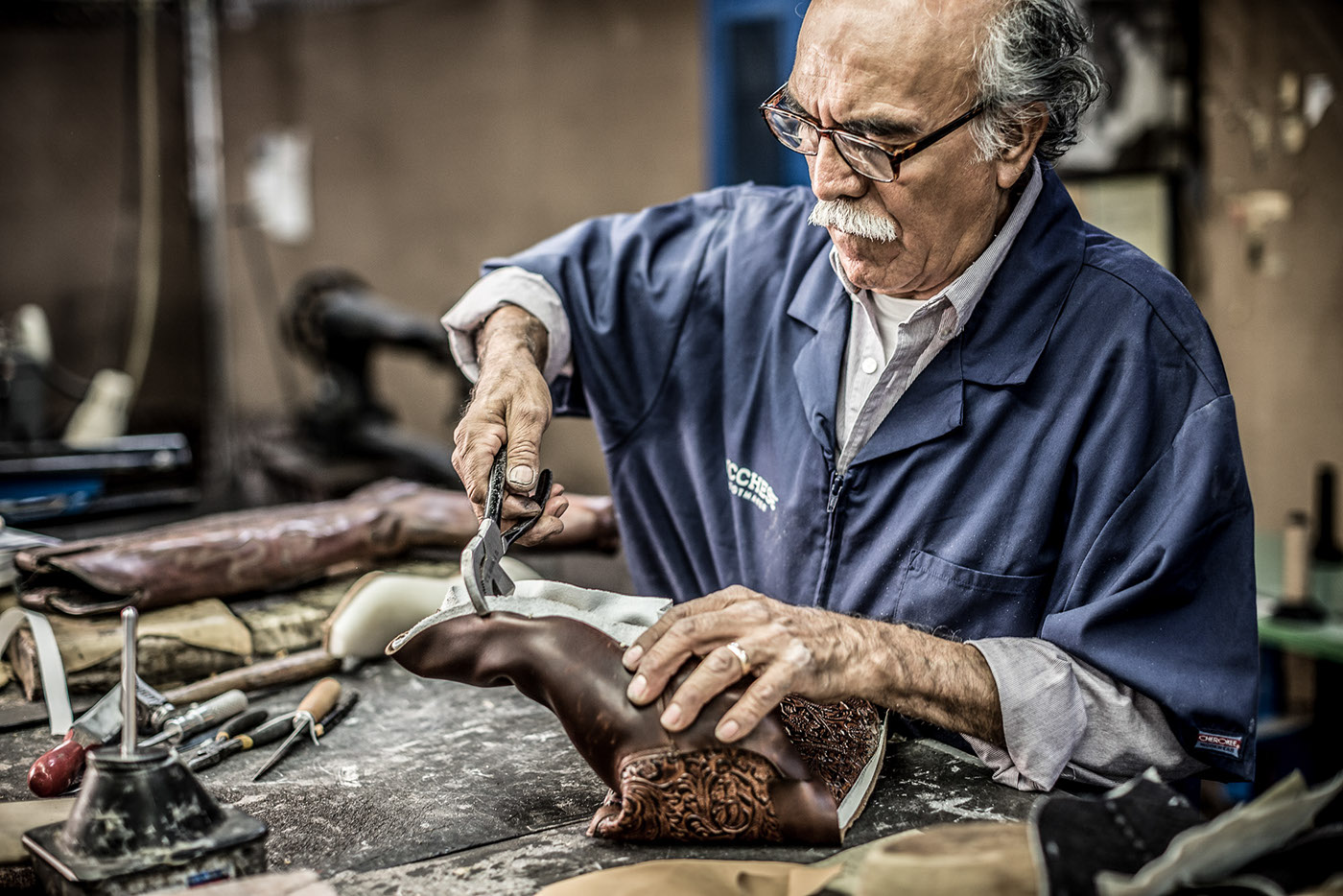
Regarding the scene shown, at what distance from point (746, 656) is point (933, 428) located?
59 centimetres

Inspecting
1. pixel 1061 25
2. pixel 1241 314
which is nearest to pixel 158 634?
pixel 1061 25

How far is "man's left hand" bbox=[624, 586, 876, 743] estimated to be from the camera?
1.45m

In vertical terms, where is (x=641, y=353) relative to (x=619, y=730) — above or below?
above

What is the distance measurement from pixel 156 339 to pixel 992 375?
18.8ft

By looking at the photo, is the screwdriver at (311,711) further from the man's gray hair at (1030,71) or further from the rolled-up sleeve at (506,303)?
the man's gray hair at (1030,71)

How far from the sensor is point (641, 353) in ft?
7.59

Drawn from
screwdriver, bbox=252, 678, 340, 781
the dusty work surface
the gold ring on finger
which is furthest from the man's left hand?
screwdriver, bbox=252, 678, 340, 781

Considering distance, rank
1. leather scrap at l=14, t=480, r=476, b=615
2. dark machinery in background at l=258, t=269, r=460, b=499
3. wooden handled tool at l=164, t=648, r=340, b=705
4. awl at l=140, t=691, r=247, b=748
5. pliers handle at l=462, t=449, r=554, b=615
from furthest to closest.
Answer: dark machinery in background at l=258, t=269, r=460, b=499 < leather scrap at l=14, t=480, r=476, b=615 < wooden handled tool at l=164, t=648, r=340, b=705 < awl at l=140, t=691, r=247, b=748 < pliers handle at l=462, t=449, r=554, b=615

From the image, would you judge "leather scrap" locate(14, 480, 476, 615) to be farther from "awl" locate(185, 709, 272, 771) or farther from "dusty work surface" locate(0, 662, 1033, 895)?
"awl" locate(185, 709, 272, 771)

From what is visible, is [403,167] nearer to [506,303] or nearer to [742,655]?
[506,303]

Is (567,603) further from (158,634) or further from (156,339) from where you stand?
(156,339)

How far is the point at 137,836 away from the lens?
1275 mm

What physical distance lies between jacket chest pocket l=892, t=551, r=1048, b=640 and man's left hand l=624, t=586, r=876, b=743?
317 millimetres

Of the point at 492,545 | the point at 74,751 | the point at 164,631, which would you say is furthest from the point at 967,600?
the point at 164,631
